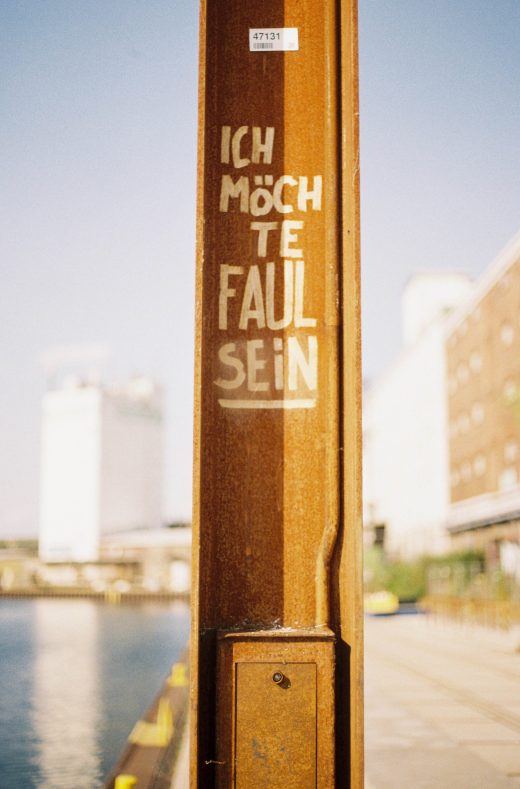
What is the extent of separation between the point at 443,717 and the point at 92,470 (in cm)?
15714

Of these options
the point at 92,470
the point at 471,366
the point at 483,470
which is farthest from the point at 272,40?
the point at 92,470

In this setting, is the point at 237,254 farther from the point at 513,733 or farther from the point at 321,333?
the point at 513,733

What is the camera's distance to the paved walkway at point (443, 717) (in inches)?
341

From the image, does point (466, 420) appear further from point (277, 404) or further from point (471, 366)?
point (277, 404)

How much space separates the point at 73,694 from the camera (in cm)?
3105

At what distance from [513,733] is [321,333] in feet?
27.7

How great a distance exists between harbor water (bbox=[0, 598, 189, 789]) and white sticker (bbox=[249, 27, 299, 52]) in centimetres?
1370

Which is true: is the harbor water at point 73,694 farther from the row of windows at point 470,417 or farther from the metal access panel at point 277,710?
the row of windows at point 470,417

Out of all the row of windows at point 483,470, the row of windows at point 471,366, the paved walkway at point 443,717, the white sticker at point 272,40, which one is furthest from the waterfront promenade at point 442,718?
the row of windows at point 471,366

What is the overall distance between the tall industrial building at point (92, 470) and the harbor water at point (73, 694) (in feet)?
279

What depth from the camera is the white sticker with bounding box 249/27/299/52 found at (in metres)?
4.17

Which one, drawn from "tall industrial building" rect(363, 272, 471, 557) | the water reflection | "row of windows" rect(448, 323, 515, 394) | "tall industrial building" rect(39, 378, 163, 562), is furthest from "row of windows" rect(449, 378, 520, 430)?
"tall industrial building" rect(39, 378, 163, 562)

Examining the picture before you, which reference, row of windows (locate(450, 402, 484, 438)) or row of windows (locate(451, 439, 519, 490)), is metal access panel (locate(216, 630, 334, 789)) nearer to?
row of windows (locate(451, 439, 519, 490))

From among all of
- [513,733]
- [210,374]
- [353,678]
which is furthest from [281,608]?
[513,733]
